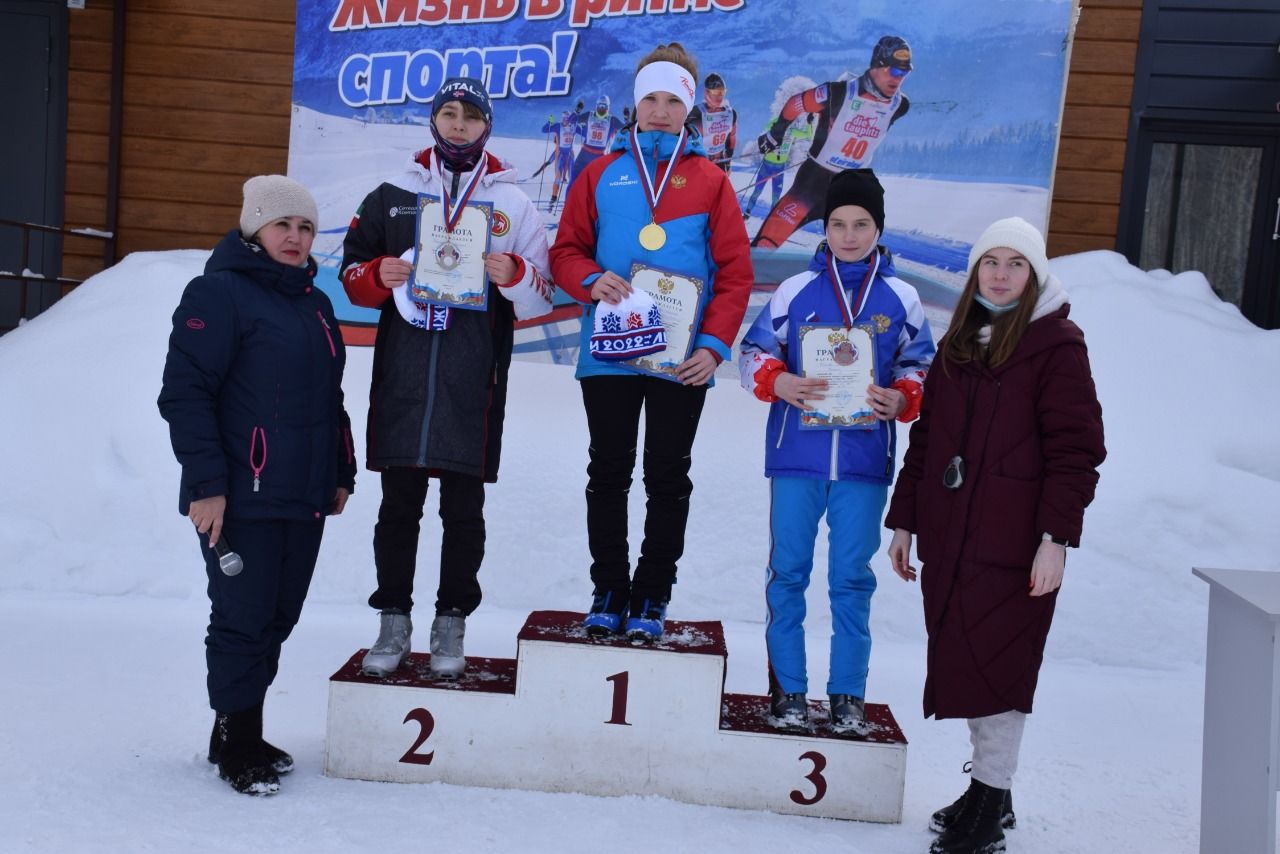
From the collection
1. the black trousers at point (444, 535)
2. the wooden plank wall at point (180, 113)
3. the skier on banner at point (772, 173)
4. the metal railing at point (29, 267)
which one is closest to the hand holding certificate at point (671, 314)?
the black trousers at point (444, 535)

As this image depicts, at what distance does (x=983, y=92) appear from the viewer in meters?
6.07

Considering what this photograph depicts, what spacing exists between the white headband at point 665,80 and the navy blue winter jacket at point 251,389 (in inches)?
39.9

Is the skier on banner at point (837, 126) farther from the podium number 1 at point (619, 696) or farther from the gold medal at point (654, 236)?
the podium number 1 at point (619, 696)

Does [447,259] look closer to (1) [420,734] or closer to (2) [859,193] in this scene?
(2) [859,193]

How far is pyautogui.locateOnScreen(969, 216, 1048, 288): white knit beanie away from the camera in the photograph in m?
2.49

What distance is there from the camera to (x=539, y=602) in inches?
176

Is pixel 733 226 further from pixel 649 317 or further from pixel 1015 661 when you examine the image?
pixel 1015 661

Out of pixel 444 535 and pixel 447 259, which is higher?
pixel 447 259

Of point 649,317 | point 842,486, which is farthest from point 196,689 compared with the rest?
point 842,486

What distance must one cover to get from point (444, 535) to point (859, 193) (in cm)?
144

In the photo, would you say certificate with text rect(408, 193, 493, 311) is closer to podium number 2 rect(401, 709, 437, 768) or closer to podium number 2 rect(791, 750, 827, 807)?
podium number 2 rect(401, 709, 437, 768)

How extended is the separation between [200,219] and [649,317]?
5.04m

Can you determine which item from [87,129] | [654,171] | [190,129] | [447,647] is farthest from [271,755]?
[87,129]

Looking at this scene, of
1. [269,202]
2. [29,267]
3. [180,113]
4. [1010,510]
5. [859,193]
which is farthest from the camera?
[29,267]
